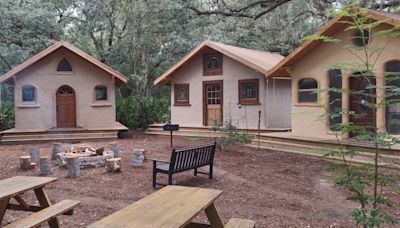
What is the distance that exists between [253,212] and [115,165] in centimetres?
419

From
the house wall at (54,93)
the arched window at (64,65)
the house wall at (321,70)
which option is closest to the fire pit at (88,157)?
the house wall at (321,70)

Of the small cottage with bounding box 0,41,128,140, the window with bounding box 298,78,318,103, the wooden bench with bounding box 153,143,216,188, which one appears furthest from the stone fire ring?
the small cottage with bounding box 0,41,128,140

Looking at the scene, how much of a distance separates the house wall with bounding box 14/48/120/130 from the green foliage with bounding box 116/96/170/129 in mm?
2613

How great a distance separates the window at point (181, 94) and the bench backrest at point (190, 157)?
31.2 feet

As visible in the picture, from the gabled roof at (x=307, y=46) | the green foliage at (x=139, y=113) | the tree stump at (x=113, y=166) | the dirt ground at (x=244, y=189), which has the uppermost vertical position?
the gabled roof at (x=307, y=46)

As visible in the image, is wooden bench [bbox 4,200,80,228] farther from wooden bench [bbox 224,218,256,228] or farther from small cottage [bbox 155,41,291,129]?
small cottage [bbox 155,41,291,129]

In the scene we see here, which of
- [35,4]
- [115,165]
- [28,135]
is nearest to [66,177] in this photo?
[115,165]

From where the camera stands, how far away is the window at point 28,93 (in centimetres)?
1577

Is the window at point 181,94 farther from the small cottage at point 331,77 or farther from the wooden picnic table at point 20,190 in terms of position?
the wooden picnic table at point 20,190

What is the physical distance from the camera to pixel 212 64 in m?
16.9

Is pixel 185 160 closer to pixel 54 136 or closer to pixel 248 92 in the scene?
pixel 248 92

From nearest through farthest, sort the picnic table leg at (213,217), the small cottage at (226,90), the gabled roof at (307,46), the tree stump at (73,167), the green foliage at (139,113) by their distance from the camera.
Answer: the picnic table leg at (213,217)
the tree stump at (73,167)
the gabled roof at (307,46)
the small cottage at (226,90)
the green foliage at (139,113)

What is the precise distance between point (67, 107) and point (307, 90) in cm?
1028

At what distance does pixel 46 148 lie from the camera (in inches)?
535
